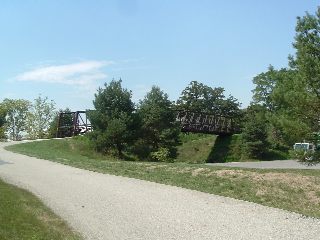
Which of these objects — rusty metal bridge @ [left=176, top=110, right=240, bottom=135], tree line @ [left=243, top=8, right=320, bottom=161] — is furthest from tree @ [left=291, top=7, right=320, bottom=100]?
rusty metal bridge @ [left=176, top=110, right=240, bottom=135]

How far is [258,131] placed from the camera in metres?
46.7

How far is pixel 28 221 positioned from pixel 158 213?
278 cm

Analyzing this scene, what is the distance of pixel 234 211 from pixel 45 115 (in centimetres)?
6702

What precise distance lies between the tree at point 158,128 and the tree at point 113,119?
8.65ft

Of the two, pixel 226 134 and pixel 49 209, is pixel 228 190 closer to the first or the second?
pixel 49 209

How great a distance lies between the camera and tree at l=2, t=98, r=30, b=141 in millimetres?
82262

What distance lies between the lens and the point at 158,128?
3969cm

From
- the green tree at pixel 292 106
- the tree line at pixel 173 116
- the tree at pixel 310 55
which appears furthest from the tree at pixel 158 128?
the tree at pixel 310 55

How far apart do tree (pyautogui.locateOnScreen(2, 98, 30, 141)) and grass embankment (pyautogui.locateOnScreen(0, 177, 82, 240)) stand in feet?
239

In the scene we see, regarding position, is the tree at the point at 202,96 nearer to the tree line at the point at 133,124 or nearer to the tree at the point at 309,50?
the tree line at the point at 133,124

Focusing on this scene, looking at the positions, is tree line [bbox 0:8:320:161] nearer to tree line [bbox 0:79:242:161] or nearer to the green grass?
tree line [bbox 0:79:242:161]

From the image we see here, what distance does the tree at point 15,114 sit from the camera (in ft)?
270

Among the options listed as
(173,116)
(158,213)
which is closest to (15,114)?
(173,116)

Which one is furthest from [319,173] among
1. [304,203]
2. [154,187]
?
[154,187]
